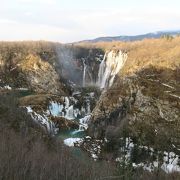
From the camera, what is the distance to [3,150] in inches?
483

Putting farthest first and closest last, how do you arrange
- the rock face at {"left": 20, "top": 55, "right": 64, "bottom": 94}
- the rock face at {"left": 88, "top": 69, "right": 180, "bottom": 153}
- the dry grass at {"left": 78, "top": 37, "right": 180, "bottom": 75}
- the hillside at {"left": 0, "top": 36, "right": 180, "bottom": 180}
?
1. the rock face at {"left": 20, "top": 55, "right": 64, "bottom": 94}
2. the dry grass at {"left": 78, "top": 37, "right": 180, "bottom": 75}
3. the rock face at {"left": 88, "top": 69, "right": 180, "bottom": 153}
4. the hillside at {"left": 0, "top": 36, "right": 180, "bottom": 180}

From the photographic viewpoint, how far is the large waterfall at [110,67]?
475ft

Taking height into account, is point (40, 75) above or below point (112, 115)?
below

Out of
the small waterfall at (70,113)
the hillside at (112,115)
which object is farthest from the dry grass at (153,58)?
the small waterfall at (70,113)

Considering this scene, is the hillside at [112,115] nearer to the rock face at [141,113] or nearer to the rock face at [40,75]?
the rock face at [141,113]

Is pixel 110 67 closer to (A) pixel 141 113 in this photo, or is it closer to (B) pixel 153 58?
(B) pixel 153 58

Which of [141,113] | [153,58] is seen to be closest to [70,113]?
[141,113]

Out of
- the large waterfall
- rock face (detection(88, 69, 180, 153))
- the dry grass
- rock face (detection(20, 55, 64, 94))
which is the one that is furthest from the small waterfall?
rock face (detection(20, 55, 64, 94))

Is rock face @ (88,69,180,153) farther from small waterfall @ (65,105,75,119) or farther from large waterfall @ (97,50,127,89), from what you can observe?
large waterfall @ (97,50,127,89)

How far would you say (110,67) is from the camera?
498ft

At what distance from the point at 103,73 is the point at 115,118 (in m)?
71.7

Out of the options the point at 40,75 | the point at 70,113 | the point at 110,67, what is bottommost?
the point at 70,113

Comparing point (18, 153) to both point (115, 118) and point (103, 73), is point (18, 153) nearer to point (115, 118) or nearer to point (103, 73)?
point (115, 118)

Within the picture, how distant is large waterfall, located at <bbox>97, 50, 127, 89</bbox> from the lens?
145 meters
